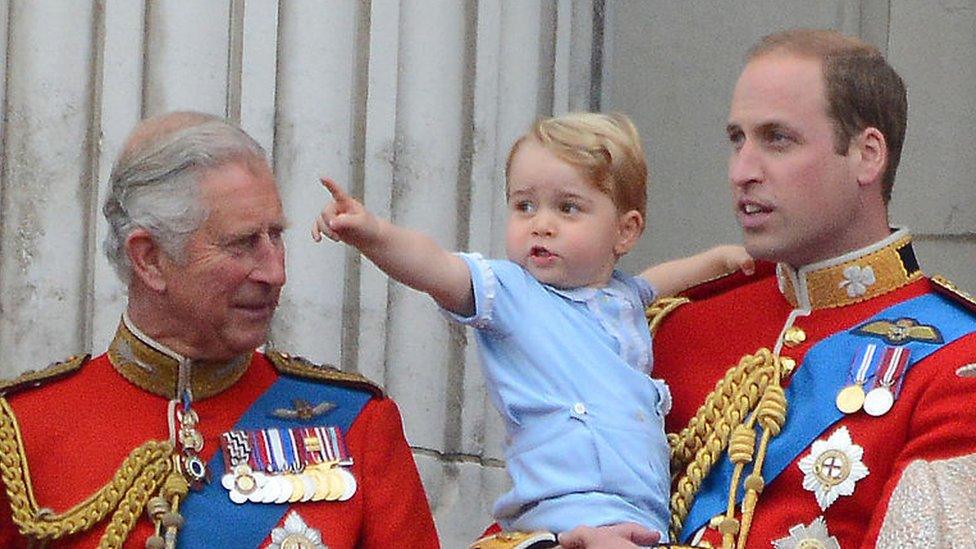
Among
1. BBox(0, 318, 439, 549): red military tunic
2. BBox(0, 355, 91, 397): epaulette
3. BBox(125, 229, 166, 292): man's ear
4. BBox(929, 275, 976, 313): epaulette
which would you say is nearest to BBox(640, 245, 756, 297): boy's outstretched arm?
BBox(929, 275, 976, 313): epaulette

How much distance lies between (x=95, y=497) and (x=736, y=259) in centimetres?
101

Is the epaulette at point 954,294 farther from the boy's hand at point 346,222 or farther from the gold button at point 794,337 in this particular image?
the boy's hand at point 346,222

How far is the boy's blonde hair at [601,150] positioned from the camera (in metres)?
3.49

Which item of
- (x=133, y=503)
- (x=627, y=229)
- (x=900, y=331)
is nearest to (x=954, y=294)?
(x=900, y=331)

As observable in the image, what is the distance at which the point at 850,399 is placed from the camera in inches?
133

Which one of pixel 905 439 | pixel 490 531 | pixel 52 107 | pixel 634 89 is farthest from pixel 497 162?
pixel 905 439

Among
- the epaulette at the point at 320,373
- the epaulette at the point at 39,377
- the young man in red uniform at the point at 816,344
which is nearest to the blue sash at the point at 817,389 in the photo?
the young man in red uniform at the point at 816,344

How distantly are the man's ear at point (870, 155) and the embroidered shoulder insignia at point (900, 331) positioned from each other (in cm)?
20

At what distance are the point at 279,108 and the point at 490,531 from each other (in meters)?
1.12

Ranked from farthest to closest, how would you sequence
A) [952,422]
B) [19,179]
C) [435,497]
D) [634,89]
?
1. [634,89]
2. [435,497]
3. [19,179]
4. [952,422]

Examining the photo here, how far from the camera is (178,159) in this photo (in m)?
3.53

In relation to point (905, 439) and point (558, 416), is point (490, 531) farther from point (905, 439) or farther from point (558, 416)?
point (905, 439)

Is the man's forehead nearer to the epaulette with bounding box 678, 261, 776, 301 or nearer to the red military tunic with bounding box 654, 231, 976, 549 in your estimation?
the red military tunic with bounding box 654, 231, 976, 549

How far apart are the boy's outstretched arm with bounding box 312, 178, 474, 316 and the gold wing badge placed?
28 cm
